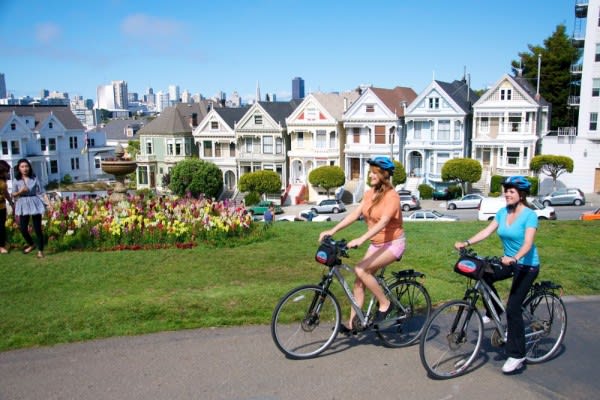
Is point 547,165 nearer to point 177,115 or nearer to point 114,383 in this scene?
point 177,115

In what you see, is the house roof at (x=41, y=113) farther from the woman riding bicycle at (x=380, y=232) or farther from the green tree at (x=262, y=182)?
the woman riding bicycle at (x=380, y=232)

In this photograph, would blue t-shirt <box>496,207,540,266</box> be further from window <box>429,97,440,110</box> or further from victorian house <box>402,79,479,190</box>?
window <box>429,97,440,110</box>

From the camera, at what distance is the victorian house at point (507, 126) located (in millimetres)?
51000

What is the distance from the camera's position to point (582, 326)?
7.84 metres

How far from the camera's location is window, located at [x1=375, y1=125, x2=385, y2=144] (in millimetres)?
56031

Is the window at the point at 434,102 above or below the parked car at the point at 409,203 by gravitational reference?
above

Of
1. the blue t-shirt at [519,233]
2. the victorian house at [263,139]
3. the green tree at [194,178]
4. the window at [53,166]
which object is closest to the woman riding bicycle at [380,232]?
the blue t-shirt at [519,233]

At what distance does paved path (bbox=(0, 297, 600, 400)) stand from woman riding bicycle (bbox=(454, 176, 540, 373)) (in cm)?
32

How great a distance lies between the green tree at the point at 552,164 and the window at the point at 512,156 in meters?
3.53

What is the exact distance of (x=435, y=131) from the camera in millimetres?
53812

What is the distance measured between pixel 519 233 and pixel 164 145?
63.2m

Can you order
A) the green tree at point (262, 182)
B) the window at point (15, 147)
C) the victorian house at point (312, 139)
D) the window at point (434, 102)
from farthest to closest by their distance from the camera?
the window at point (15, 147)
the victorian house at point (312, 139)
the green tree at point (262, 182)
the window at point (434, 102)

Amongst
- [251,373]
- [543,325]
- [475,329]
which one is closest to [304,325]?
[251,373]

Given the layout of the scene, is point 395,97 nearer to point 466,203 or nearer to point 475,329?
point 466,203
